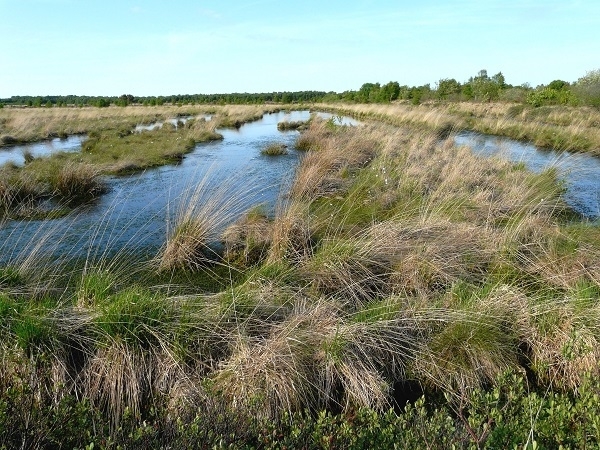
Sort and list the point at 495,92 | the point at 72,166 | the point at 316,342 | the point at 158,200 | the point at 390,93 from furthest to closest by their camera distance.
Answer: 1. the point at 390,93
2. the point at 495,92
3. the point at 72,166
4. the point at 158,200
5. the point at 316,342

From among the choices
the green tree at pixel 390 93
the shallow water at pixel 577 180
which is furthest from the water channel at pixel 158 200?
the green tree at pixel 390 93

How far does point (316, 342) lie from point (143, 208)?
530 centimetres

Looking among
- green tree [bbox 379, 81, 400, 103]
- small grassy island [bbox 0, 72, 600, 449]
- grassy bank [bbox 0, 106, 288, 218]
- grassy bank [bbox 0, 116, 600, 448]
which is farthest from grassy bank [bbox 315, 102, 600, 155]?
green tree [bbox 379, 81, 400, 103]

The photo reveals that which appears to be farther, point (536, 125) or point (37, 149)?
point (536, 125)

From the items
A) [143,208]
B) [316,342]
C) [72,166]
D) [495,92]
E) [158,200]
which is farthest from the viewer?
[495,92]

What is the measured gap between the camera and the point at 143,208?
7.56m

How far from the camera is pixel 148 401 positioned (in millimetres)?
2998

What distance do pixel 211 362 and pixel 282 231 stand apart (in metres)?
2.28

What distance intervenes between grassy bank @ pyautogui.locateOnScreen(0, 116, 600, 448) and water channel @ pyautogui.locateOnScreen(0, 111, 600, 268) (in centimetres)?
63

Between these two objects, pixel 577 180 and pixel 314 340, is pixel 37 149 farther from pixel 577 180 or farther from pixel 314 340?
pixel 577 180

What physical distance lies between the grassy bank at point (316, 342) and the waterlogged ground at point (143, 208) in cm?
57

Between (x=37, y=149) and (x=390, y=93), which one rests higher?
(x=390, y=93)

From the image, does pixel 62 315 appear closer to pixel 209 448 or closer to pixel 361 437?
pixel 209 448

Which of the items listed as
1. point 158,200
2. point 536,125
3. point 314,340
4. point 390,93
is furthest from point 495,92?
point 314,340
